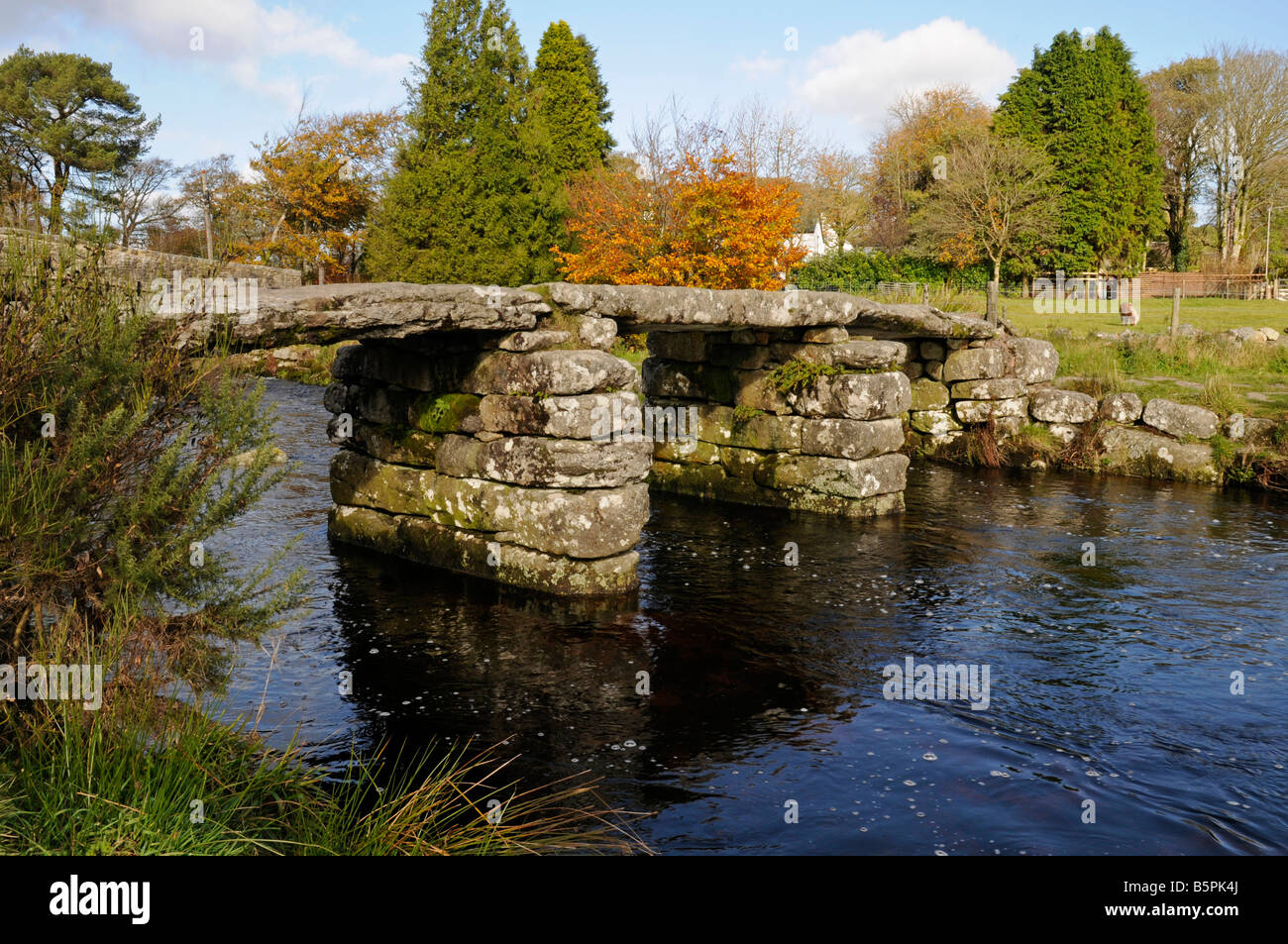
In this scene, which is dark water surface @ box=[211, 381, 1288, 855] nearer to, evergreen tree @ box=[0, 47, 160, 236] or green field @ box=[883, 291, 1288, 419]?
green field @ box=[883, 291, 1288, 419]

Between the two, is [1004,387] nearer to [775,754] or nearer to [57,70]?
[775,754]

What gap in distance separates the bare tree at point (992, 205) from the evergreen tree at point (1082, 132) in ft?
3.78

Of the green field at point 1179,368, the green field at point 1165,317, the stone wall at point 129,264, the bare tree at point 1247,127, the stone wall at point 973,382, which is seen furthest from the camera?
the bare tree at point 1247,127

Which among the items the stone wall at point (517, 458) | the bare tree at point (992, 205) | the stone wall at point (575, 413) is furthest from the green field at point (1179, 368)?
the bare tree at point (992, 205)

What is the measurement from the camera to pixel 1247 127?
38.7 metres

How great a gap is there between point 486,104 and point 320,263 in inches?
342

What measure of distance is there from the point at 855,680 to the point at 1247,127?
1679 inches

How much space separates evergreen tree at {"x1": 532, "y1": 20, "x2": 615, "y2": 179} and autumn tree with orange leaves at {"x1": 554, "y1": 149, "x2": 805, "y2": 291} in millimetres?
10036

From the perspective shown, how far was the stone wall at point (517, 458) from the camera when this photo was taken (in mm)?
8125

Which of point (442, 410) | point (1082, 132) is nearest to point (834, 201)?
point (1082, 132)

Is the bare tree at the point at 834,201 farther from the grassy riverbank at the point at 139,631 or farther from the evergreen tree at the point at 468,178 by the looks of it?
the grassy riverbank at the point at 139,631

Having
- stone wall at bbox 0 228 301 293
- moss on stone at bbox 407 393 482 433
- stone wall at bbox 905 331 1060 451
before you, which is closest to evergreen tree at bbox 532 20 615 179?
stone wall at bbox 905 331 1060 451

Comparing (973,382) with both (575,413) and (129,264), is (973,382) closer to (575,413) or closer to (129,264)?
(575,413)
